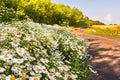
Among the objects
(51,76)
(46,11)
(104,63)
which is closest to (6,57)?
(51,76)

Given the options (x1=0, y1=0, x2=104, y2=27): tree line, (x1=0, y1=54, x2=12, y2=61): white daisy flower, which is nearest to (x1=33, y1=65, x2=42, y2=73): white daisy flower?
(x1=0, y1=54, x2=12, y2=61): white daisy flower

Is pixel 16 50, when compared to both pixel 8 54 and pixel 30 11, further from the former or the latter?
pixel 30 11

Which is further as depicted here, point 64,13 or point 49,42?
point 64,13

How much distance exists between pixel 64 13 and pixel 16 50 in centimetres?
3900

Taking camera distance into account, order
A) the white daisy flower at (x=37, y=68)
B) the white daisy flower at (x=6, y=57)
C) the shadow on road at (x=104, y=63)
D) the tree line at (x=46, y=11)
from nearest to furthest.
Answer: the white daisy flower at (x=6, y=57), the white daisy flower at (x=37, y=68), the shadow on road at (x=104, y=63), the tree line at (x=46, y=11)

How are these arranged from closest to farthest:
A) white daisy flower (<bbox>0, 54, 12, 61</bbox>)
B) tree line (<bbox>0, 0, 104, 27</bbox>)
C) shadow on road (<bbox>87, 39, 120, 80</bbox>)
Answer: white daisy flower (<bbox>0, 54, 12, 61</bbox>), shadow on road (<bbox>87, 39, 120, 80</bbox>), tree line (<bbox>0, 0, 104, 27</bbox>)

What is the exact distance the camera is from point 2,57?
3.96 m

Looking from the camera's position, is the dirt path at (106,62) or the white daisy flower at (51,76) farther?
the dirt path at (106,62)

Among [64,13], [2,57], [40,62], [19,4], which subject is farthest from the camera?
[64,13]

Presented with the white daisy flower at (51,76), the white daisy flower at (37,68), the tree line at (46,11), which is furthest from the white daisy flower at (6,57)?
the tree line at (46,11)

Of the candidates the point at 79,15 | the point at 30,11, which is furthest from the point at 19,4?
the point at 79,15

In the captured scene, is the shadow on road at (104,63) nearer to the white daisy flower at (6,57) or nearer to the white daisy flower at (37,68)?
the white daisy flower at (37,68)

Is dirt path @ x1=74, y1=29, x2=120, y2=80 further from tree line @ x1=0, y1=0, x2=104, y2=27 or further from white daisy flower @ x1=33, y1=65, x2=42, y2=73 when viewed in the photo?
tree line @ x1=0, y1=0, x2=104, y2=27

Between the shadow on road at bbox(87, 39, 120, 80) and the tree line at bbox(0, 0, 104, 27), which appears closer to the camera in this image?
the shadow on road at bbox(87, 39, 120, 80)
